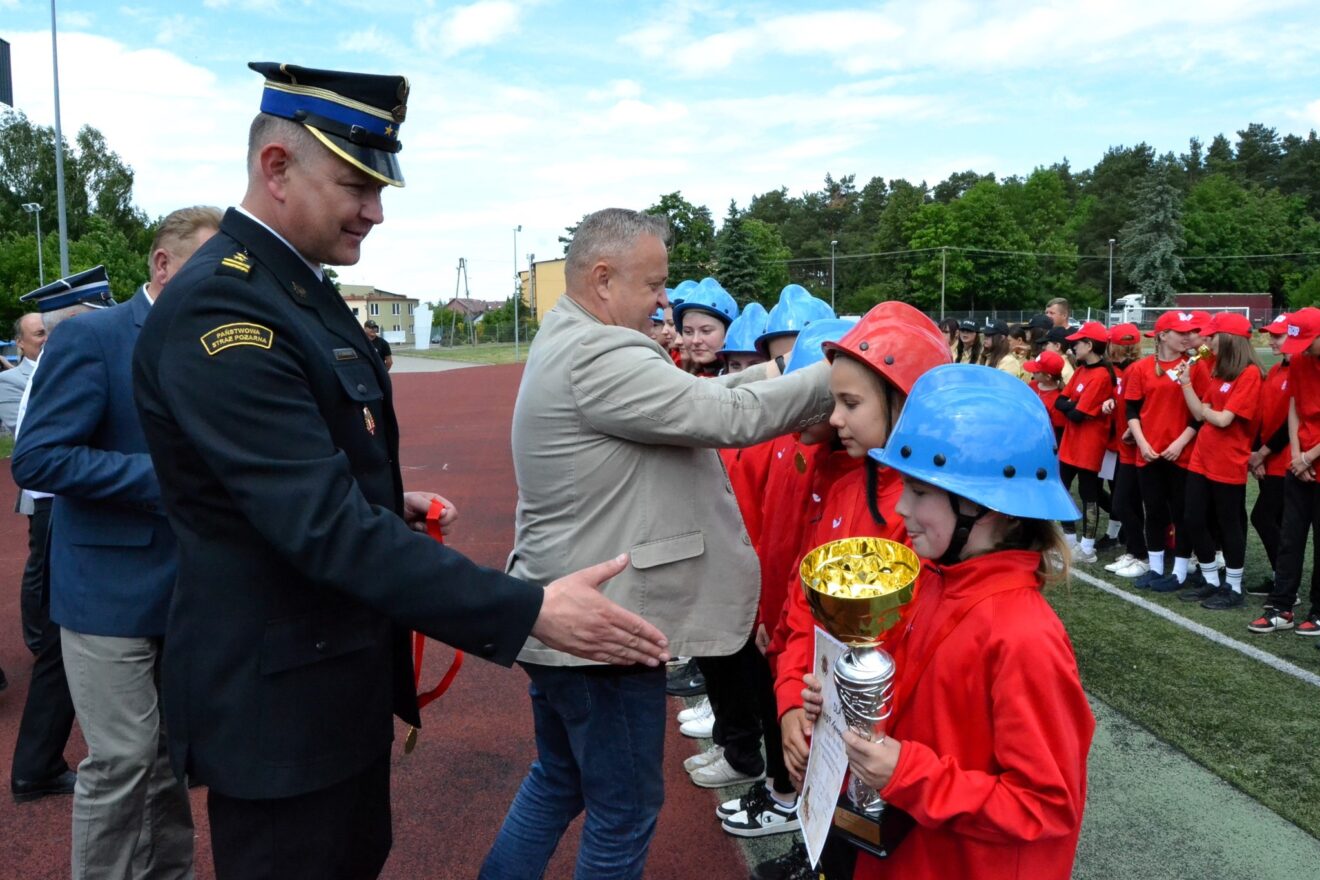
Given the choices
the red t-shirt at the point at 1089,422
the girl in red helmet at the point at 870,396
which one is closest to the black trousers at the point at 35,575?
the girl in red helmet at the point at 870,396

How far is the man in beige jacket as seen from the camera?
8.24ft

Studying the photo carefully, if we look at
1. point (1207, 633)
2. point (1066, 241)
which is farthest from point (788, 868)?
point (1066, 241)

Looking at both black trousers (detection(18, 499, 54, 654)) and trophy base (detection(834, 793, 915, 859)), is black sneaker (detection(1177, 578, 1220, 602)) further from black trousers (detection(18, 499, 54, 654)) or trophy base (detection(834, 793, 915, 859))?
black trousers (detection(18, 499, 54, 654))

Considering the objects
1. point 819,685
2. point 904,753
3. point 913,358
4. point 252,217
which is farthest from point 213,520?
point 913,358

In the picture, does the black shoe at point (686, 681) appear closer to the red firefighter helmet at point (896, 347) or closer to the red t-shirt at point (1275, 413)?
the red firefighter helmet at point (896, 347)

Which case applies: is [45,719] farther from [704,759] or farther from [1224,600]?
[1224,600]

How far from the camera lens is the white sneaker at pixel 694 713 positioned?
4977mm

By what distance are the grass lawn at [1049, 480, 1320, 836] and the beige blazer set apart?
7.74 feet

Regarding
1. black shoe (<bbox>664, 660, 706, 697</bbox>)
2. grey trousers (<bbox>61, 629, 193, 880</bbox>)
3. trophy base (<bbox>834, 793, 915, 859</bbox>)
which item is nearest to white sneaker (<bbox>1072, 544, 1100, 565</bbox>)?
black shoe (<bbox>664, 660, 706, 697</bbox>)

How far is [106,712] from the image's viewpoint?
296 cm

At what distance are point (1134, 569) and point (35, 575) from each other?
8.11m

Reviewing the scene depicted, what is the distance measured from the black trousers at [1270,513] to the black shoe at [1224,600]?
0.35m

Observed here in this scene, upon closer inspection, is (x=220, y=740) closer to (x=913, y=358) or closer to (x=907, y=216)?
(x=913, y=358)

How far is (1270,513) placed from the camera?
7156mm
